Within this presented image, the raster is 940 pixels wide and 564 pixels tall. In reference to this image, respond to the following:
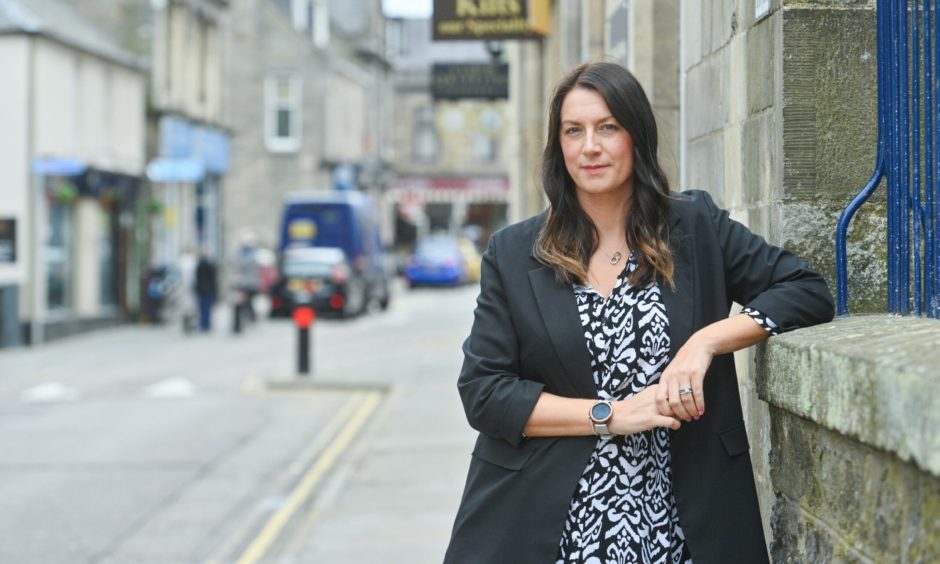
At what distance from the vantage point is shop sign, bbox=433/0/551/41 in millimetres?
12492

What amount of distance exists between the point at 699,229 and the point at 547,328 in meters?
0.42

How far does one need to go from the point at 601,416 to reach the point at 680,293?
0.33 meters

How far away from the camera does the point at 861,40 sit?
11.2ft

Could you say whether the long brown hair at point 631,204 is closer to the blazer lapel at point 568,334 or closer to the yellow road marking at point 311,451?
the blazer lapel at point 568,334

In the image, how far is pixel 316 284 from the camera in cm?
2969

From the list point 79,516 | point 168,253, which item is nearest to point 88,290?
point 168,253

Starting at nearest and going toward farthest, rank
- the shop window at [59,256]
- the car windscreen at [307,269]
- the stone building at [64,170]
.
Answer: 1. the stone building at [64,170]
2. the shop window at [59,256]
3. the car windscreen at [307,269]

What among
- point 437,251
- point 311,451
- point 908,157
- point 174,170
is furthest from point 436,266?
point 908,157

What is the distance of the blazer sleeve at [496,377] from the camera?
2871 mm

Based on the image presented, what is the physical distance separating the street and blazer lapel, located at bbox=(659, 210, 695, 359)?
455cm

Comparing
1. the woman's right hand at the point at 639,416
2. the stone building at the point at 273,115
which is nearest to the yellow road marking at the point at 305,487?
the woman's right hand at the point at 639,416

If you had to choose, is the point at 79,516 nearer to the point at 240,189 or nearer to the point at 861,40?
the point at 861,40

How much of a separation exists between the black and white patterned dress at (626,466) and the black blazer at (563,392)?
0.10 feet

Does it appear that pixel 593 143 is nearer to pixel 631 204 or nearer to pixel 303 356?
pixel 631 204
